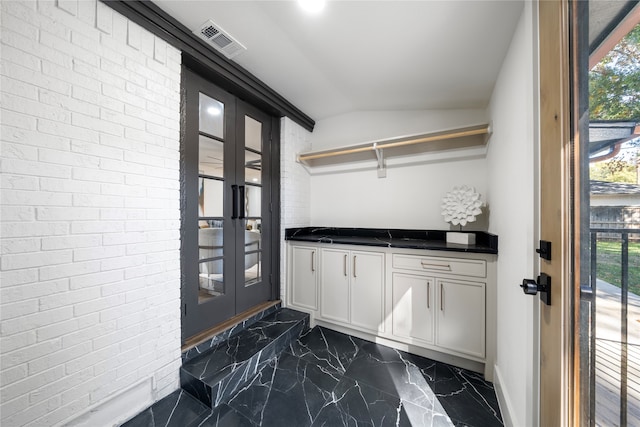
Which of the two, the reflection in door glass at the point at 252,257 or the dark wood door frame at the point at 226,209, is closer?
the dark wood door frame at the point at 226,209

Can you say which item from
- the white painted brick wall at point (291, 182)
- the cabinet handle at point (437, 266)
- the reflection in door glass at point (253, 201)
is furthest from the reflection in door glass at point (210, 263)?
the cabinet handle at point (437, 266)

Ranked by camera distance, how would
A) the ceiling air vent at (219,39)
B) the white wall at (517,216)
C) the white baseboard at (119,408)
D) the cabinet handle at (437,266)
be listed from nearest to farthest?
the white wall at (517,216) < the white baseboard at (119,408) < the ceiling air vent at (219,39) < the cabinet handle at (437,266)

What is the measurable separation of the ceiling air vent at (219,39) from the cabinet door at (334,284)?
73.5 inches

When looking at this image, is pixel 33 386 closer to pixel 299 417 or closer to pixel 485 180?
pixel 299 417

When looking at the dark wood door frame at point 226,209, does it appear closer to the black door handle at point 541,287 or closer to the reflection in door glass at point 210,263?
the reflection in door glass at point 210,263

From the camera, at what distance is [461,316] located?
1.69 meters

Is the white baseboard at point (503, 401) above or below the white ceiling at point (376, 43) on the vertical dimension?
below

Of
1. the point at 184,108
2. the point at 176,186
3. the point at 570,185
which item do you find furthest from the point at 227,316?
the point at 570,185

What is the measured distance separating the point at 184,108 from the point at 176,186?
0.61 meters

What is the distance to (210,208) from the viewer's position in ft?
5.96

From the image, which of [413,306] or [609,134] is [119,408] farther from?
[609,134]

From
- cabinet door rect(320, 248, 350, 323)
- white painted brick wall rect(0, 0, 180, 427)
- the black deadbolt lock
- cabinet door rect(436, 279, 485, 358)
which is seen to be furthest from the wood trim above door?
white painted brick wall rect(0, 0, 180, 427)

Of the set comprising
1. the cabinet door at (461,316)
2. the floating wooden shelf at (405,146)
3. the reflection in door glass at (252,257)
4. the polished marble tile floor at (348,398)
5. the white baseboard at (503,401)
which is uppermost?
the floating wooden shelf at (405,146)

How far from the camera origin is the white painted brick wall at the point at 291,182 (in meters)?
2.55
